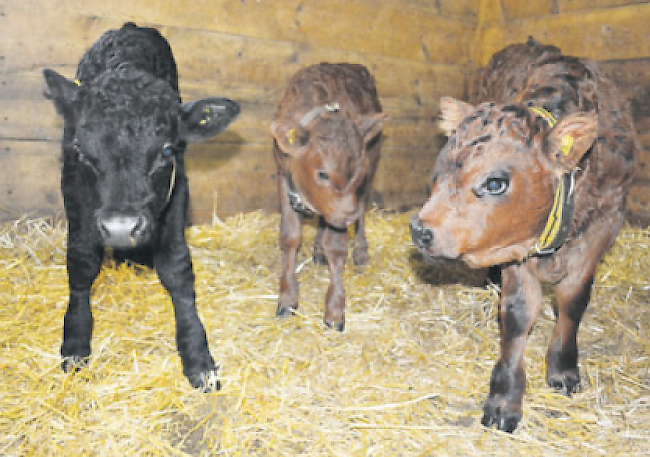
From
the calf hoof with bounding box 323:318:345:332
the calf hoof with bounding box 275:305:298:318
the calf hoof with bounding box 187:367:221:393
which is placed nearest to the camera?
the calf hoof with bounding box 187:367:221:393

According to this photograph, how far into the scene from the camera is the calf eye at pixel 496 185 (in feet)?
7.19

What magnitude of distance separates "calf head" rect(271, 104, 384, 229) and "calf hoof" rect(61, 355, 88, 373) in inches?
62.6

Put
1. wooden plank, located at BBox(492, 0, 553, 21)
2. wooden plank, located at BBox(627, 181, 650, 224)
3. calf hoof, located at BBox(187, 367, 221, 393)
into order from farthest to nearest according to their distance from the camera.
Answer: wooden plank, located at BBox(492, 0, 553, 21) < wooden plank, located at BBox(627, 181, 650, 224) < calf hoof, located at BBox(187, 367, 221, 393)

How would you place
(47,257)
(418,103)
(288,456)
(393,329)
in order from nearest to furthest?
(288,456) → (393,329) → (47,257) → (418,103)

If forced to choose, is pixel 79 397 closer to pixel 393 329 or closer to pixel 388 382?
pixel 388 382

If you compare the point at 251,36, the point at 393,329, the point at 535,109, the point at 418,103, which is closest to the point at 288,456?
the point at 393,329

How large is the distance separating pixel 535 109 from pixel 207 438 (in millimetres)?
2079

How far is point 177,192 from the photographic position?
2877 mm

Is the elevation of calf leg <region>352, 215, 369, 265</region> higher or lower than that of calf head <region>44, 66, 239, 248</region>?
lower

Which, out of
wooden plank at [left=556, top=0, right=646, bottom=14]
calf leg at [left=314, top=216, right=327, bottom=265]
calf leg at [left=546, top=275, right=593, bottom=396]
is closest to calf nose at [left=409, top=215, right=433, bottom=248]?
calf leg at [left=546, top=275, right=593, bottom=396]

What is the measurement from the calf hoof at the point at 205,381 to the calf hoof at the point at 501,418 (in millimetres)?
1342

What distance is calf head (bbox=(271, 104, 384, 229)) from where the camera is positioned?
10.9 feet

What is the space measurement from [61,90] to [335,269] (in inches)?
76.3

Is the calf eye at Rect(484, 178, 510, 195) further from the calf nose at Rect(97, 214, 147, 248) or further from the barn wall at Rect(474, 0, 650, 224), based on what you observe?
the barn wall at Rect(474, 0, 650, 224)
